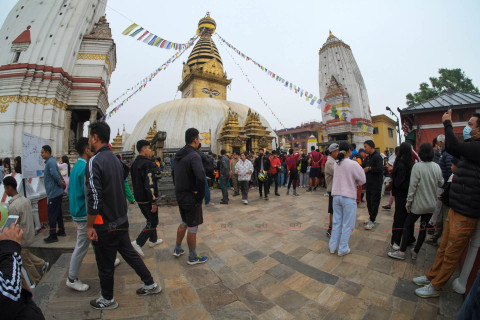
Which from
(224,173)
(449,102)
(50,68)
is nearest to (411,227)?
(224,173)

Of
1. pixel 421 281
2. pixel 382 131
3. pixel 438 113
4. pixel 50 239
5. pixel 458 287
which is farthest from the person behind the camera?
pixel 382 131

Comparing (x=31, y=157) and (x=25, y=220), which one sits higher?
(x=31, y=157)

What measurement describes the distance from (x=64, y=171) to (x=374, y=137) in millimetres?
32789

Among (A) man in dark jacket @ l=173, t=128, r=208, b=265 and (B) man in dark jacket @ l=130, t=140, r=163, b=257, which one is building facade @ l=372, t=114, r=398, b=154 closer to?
(A) man in dark jacket @ l=173, t=128, r=208, b=265

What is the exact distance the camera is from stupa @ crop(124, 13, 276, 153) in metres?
15.7

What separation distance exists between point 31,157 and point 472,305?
6.41m

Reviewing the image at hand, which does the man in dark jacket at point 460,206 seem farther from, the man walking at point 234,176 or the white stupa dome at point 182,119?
the white stupa dome at point 182,119

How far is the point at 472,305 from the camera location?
0.92 meters

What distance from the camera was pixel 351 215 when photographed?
3.29 metres

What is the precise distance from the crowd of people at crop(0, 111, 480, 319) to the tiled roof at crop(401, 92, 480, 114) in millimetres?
9525

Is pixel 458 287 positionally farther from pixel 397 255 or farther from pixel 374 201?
pixel 374 201

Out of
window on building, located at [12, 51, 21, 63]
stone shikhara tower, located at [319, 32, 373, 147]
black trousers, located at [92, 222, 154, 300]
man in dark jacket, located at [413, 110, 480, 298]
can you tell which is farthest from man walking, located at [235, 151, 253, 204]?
stone shikhara tower, located at [319, 32, 373, 147]

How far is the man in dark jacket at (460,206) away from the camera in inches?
80.3

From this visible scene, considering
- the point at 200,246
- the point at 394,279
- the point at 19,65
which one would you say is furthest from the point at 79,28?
the point at 394,279
